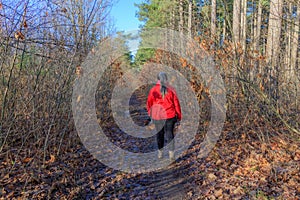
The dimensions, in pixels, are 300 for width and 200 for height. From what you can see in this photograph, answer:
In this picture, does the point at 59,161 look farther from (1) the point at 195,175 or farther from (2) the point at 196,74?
(2) the point at 196,74

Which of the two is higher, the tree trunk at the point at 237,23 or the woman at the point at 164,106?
the tree trunk at the point at 237,23

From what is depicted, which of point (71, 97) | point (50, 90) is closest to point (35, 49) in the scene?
point (50, 90)

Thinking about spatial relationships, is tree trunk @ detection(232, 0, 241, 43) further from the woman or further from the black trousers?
the black trousers

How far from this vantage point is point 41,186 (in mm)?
4023

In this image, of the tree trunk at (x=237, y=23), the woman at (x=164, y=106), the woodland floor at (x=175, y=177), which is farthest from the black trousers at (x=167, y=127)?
the tree trunk at (x=237, y=23)

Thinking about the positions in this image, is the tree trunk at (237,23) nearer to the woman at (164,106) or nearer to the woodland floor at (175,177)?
the woman at (164,106)

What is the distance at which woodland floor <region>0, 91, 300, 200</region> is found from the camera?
3.83 meters

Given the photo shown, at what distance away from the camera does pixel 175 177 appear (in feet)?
15.4

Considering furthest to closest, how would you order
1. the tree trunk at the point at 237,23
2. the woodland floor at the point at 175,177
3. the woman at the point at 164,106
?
1. the woman at the point at 164,106
2. the tree trunk at the point at 237,23
3. the woodland floor at the point at 175,177

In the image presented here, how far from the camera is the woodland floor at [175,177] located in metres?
3.83

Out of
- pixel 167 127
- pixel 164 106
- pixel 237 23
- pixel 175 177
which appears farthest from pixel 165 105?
pixel 237 23

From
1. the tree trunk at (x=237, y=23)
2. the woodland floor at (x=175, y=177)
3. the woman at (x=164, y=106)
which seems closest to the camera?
the woodland floor at (x=175, y=177)

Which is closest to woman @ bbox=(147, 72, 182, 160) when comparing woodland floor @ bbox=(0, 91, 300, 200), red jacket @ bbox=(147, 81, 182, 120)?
red jacket @ bbox=(147, 81, 182, 120)

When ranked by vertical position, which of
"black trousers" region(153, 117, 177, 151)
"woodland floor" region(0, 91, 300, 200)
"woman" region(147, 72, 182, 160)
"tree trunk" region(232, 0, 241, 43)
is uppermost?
"tree trunk" region(232, 0, 241, 43)
